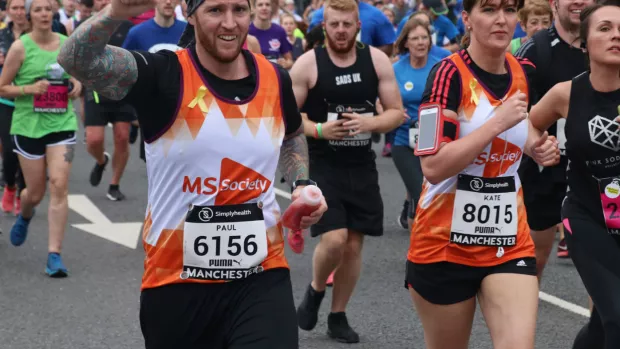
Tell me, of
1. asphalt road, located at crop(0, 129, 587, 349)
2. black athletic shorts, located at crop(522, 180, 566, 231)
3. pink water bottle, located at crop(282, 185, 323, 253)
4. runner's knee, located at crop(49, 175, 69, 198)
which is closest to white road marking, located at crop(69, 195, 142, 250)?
asphalt road, located at crop(0, 129, 587, 349)

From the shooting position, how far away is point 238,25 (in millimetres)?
4207

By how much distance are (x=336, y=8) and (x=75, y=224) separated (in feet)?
15.5

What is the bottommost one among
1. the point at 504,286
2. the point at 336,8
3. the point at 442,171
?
the point at 504,286

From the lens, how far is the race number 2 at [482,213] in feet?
16.4

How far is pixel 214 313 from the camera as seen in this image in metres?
4.24

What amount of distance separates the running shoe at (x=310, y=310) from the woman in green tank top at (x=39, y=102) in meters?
2.54

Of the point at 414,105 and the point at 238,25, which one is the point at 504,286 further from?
the point at 414,105

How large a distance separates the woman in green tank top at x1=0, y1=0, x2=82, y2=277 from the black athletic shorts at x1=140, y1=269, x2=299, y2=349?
4906 mm

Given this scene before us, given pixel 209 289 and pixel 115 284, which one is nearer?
pixel 209 289

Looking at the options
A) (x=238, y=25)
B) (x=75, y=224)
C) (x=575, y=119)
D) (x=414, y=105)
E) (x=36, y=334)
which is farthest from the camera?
(x=75, y=224)

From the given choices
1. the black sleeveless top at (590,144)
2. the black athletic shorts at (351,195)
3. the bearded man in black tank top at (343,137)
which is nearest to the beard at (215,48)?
the black sleeveless top at (590,144)

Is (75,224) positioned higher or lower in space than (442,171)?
lower

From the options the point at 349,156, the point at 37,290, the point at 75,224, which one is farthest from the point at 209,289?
the point at 75,224

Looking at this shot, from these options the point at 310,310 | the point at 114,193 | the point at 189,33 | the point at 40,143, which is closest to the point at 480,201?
the point at 189,33
